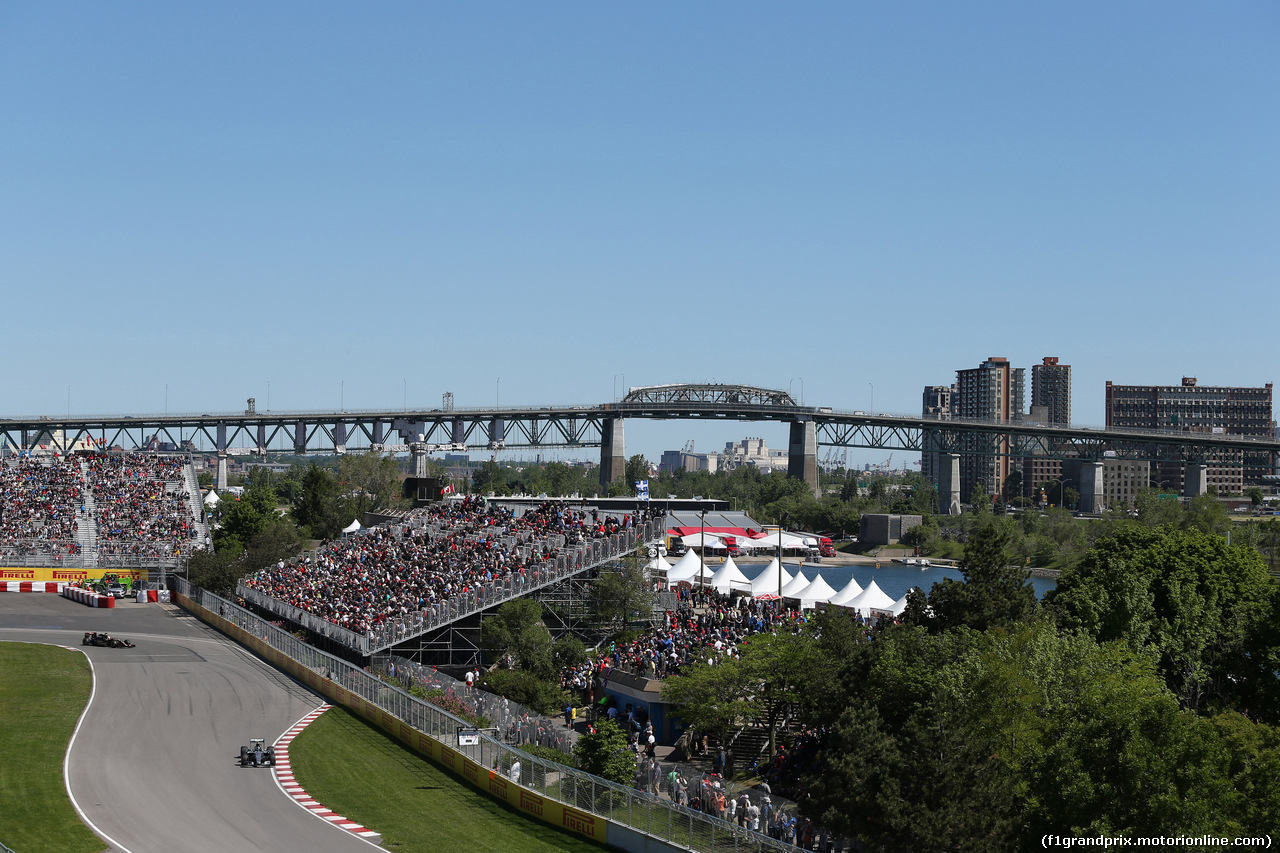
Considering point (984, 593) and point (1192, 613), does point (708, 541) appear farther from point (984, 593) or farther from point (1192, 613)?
point (984, 593)

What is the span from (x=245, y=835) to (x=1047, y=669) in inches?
766

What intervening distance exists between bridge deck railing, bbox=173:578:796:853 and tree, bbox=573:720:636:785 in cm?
76

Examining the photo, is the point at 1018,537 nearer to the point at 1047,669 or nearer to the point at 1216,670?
the point at 1216,670

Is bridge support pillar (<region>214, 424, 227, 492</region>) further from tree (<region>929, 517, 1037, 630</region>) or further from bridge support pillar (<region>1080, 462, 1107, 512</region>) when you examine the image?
tree (<region>929, 517, 1037, 630</region>)

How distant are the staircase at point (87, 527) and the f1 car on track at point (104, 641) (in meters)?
25.2

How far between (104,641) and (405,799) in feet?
102

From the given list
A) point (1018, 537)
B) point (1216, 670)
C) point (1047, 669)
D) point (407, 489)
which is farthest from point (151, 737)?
point (1018, 537)

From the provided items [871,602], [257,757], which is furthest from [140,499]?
[257,757]

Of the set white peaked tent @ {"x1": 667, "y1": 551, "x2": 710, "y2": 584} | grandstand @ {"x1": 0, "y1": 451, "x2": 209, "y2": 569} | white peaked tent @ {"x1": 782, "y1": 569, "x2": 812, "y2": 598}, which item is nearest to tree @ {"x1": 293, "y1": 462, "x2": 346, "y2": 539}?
grandstand @ {"x1": 0, "y1": 451, "x2": 209, "y2": 569}

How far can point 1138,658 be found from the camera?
34656mm

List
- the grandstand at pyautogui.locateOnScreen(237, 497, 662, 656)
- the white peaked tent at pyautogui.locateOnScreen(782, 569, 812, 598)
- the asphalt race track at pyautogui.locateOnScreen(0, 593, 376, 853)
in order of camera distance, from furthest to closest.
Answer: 1. the white peaked tent at pyautogui.locateOnScreen(782, 569, 812, 598)
2. the grandstand at pyautogui.locateOnScreen(237, 497, 662, 656)
3. the asphalt race track at pyautogui.locateOnScreen(0, 593, 376, 853)

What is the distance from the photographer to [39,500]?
89938mm

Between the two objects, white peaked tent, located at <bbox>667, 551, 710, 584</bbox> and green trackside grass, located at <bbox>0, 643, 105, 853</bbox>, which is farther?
white peaked tent, located at <bbox>667, 551, 710, 584</bbox>

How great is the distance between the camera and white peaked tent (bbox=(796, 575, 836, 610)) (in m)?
62.3
